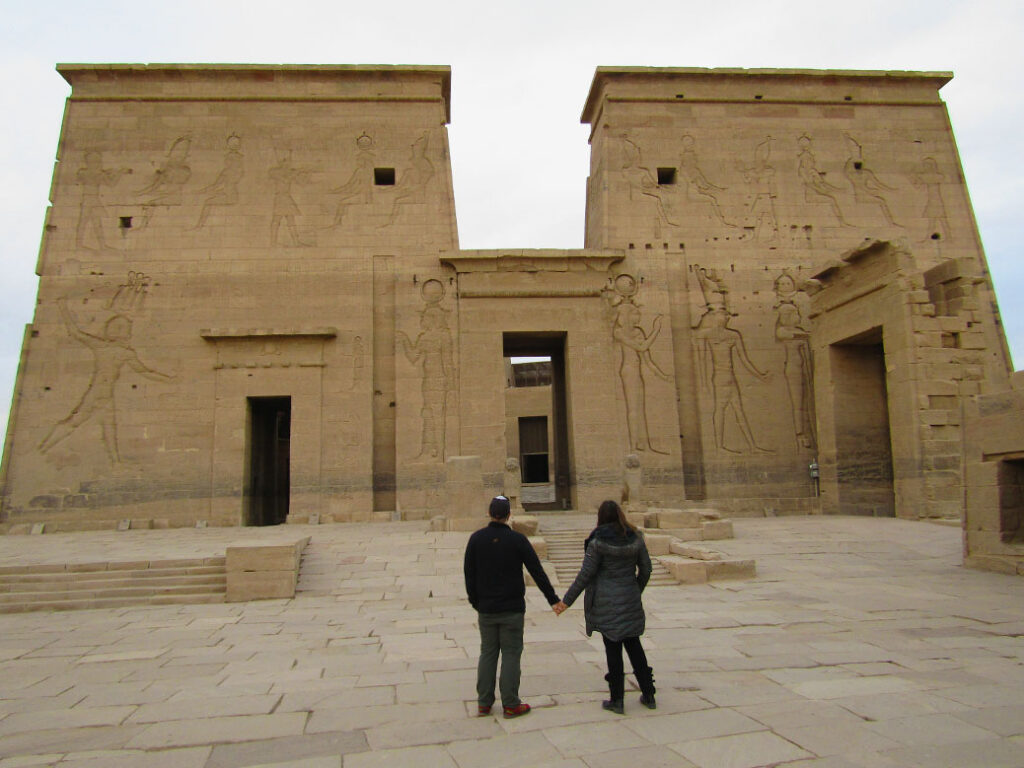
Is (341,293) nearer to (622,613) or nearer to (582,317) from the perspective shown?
(582,317)

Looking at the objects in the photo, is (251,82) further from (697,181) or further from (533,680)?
(533,680)

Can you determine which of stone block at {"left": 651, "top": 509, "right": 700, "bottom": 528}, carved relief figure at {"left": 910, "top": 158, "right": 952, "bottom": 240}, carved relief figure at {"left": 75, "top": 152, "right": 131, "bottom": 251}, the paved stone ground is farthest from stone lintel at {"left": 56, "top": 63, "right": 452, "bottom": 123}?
the paved stone ground

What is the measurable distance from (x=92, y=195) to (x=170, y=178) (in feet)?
5.52

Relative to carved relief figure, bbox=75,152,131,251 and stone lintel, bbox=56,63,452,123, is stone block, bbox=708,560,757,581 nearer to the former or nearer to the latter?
stone lintel, bbox=56,63,452,123

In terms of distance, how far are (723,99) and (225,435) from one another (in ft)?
44.6

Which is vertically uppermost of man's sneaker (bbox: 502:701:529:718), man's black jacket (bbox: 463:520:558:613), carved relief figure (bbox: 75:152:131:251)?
carved relief figure (bbox: 75:152:131:251)

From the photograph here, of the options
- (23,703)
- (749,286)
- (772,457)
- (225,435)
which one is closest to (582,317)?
(749,286)

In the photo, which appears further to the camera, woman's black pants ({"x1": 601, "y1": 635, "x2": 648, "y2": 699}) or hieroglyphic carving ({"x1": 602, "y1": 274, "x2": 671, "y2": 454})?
hieroglyphic carving ({"x1": 602, "y1": 274, "x2": 671, "y2": 454})

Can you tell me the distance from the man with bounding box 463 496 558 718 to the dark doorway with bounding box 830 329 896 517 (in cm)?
1181

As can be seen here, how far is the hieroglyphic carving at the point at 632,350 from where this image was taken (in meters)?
14.5

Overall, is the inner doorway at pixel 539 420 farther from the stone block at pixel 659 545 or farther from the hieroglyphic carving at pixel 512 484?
the stone block at pixel 659 545

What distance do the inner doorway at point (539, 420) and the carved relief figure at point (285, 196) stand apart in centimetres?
528

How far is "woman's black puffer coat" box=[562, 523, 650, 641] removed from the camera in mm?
3889

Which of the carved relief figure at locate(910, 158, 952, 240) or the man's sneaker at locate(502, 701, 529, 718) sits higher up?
the carved relief figure at locate(910, 158, 952, 240)
